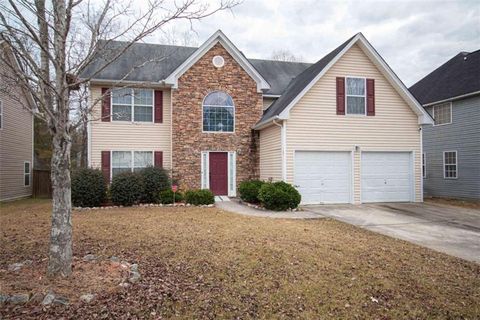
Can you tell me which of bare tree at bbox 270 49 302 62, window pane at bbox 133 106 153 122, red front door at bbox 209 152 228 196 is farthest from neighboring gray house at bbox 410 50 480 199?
bare tree at bbox 270 49 302 62

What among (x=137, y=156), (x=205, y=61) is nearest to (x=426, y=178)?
(x=205, y=61)

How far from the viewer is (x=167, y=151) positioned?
15781 mm

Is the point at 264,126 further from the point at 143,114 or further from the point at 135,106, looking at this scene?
the point at 135,106

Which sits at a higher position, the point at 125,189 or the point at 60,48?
the point at 60,48

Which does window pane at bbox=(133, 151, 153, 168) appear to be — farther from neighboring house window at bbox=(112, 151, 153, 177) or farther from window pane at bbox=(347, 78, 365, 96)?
window pane at bbox=(347, 78, 365, 96)

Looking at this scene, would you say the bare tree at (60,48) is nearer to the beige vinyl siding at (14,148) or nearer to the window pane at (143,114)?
the window pane at (143,114)

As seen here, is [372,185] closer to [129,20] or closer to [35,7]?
[129,20]

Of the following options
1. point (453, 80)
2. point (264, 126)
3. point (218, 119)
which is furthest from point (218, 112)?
point (453, 80)

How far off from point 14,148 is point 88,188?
809 cm

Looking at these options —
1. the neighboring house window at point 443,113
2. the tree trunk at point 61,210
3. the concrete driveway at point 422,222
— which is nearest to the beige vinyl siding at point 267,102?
the concrete driveway at point 422,222

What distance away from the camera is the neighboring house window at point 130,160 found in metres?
15.2

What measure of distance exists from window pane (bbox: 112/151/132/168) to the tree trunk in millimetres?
10846

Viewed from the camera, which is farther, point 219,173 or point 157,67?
point 157,67

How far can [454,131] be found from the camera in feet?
57.7
